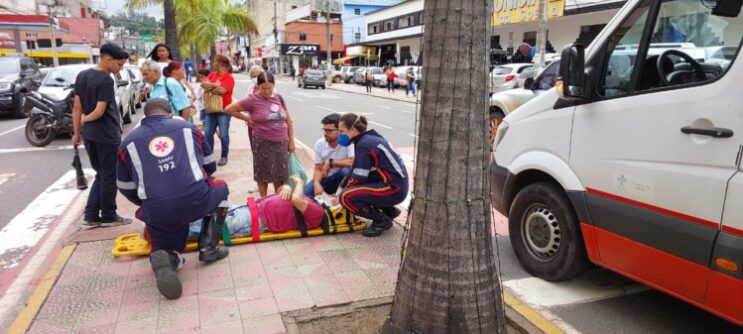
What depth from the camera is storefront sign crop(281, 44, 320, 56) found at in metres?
58.8

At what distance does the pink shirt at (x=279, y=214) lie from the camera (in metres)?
4.73

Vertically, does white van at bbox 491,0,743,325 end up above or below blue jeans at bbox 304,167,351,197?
above

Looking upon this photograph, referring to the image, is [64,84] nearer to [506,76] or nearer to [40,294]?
[40,294]

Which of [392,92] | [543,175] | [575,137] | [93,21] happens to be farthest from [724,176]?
[93,21]

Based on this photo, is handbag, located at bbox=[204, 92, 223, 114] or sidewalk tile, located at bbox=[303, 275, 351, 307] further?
handbag, located at bbox=[204, 92, 223, 114]

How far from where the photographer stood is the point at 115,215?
205 inches

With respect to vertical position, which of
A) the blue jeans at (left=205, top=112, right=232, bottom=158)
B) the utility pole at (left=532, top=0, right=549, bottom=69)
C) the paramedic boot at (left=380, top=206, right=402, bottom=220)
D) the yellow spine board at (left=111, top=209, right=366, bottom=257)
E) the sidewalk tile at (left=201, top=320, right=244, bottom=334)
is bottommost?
Result: the sidewalk tile at (left=201, top=320, right=244, bottom=334)

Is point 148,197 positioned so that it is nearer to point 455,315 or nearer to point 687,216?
point 455,315

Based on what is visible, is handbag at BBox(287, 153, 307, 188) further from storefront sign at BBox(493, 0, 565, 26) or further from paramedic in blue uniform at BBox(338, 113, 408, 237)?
storefront sign at BBox(493, 0, 565, 26)

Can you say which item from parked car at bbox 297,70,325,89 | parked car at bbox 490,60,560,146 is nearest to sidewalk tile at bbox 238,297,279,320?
parked car at bbox 490,60,560,146

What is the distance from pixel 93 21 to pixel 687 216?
57.0m

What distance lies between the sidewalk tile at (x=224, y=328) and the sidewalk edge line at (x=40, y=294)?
109 cm

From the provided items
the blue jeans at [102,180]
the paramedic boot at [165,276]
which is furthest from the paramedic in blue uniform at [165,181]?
the blue jeans at [102,180]

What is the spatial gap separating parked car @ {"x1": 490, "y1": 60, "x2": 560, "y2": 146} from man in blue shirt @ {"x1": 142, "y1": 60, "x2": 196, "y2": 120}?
17.8 ft
